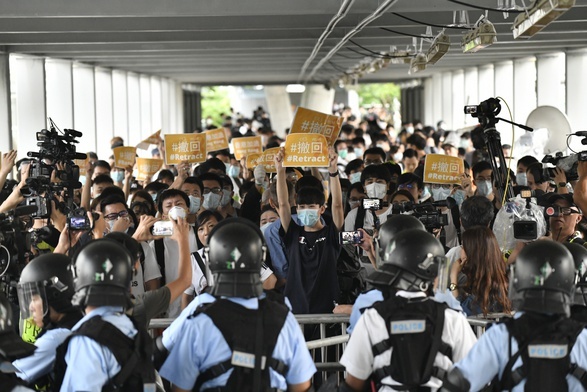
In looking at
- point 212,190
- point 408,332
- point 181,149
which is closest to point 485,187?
point 212,190

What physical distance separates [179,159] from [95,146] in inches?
471

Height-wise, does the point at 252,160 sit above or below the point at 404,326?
above

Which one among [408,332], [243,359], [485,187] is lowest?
[243,359]

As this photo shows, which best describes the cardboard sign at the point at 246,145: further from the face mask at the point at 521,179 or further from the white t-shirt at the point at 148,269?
the white t-shirt at the point at 148,269

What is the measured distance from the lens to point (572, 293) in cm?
523

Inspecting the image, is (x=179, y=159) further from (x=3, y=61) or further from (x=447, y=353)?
(x=447, y=353)

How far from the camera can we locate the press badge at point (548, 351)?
5.06 meters

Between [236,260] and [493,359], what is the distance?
1369 millimetres

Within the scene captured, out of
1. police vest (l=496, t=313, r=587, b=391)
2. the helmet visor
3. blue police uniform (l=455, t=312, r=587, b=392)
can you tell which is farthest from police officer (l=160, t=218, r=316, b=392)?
police vest (l=496, t=313, r=587, b=391)

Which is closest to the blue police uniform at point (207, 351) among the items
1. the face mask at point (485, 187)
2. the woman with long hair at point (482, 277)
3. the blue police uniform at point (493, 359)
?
the blue police uniform at point (493, 359)

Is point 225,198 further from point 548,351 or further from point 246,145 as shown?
point 548,351

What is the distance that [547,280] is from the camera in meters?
5.15

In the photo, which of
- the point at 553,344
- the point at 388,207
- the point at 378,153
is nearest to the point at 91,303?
the point at 553,344

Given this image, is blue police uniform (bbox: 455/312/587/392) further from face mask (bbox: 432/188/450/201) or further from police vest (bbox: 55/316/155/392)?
face mask (bbox: 432/188/450/201)
